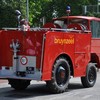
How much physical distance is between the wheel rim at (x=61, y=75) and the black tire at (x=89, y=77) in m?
1.28

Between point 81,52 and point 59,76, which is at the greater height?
point 81,52

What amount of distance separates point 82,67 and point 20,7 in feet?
56.8

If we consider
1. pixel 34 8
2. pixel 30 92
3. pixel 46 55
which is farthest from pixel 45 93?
pixel 34 8

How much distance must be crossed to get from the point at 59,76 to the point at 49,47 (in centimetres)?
Result: 110

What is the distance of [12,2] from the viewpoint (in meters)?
30.6

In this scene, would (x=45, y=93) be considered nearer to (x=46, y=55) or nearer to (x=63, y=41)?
(x=46, y=55)

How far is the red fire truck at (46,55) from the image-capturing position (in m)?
12.6

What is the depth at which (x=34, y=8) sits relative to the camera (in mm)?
40750

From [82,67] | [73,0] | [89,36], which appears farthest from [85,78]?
[73,0]

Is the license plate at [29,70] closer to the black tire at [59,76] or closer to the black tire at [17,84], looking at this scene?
the black tire at [59,76]

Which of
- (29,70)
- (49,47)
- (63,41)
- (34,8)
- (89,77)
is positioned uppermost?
(34,8)

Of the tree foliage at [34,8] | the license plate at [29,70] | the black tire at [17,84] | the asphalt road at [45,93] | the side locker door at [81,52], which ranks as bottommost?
the asphalt road at [45,93]

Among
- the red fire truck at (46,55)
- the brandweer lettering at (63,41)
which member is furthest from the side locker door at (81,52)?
the brandweer lettering at (63,41)

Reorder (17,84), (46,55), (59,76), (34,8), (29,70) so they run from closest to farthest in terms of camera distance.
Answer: (46,55) → (29,70) → (59,76) → (17,84) → (34,8)
